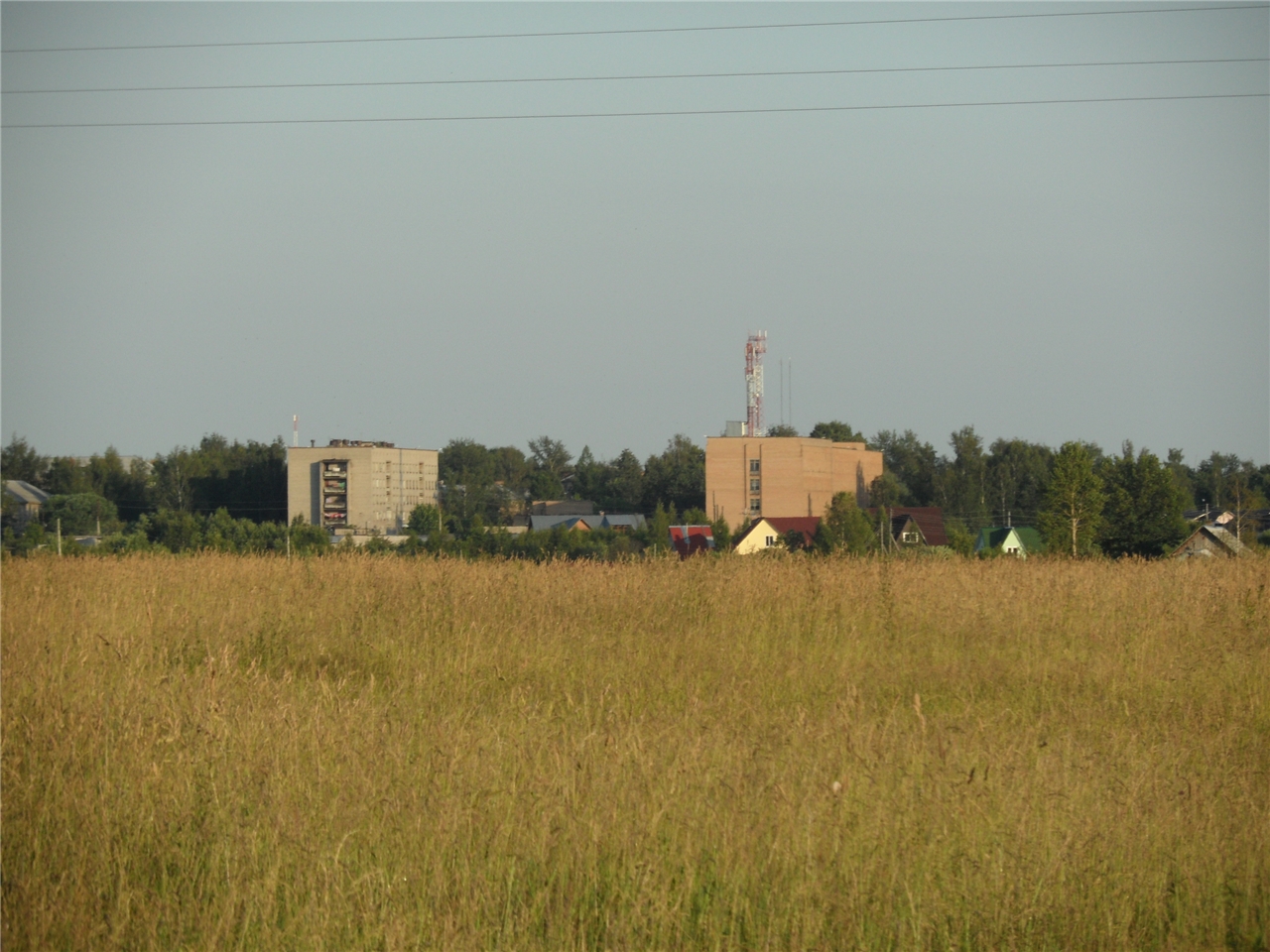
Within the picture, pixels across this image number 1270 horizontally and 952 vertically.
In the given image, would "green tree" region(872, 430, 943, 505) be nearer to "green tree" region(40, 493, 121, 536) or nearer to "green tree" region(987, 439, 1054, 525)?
"green tree" region(987, 439, 1054, 525)

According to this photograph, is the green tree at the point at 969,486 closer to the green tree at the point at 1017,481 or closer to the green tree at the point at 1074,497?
the green tree at the point at 1017,481

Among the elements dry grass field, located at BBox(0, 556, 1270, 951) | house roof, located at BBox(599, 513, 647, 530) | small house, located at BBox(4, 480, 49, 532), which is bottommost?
dry grass field, located at BBox(0, 556, 1270, 951)

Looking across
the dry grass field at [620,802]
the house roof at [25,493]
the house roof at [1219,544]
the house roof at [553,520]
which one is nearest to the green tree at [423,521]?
the house roof at [553,520]

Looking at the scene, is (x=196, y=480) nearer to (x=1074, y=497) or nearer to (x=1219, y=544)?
(x=1074, y=497)

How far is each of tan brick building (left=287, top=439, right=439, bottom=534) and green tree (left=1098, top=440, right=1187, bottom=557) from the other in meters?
75.2

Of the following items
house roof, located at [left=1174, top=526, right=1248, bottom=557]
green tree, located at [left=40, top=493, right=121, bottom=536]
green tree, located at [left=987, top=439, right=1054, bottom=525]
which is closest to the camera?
house roof, located at [left=1174, top=526, right=1248, bottom=557]

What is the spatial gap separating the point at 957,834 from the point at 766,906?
84 centimetres

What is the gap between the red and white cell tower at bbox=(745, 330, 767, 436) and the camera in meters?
109

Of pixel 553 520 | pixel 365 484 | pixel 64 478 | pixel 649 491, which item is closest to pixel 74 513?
pixel 64 478

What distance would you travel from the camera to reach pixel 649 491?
444ft

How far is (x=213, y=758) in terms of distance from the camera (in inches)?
171

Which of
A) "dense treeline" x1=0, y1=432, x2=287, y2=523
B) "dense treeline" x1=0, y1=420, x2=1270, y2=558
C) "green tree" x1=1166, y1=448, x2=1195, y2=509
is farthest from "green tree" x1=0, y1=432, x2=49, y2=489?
"green tree" x1=1166, y1=448, x2=1195, y2=509

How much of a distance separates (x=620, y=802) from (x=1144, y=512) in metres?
61.0

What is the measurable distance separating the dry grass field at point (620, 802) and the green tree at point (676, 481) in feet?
395
